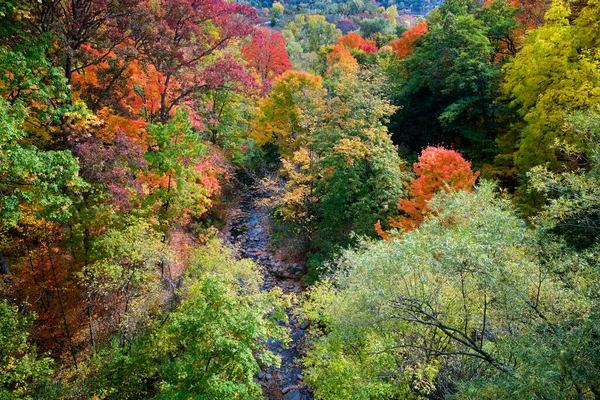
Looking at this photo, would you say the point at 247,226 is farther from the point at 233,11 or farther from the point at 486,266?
the point at 486,266

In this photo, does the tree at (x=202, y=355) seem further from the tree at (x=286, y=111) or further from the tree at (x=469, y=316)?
the tree at (x=286, y=111)

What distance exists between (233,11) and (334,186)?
10.4 meters

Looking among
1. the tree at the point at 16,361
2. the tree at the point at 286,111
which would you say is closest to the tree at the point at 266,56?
the tree at the point at 286,111

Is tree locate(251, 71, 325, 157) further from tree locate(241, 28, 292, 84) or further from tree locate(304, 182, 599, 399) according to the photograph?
tree locate(304, 182, 599, 399)

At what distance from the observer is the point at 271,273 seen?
73.6 feet

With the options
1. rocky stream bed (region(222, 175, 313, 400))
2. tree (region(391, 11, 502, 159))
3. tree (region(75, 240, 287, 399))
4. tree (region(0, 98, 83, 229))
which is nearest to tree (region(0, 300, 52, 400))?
tree (region(75, 240, 287, 399))

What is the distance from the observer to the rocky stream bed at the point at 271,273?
1488 cm

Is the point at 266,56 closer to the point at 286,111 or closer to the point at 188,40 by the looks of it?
the point at 286,111

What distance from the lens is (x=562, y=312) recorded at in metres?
6.88

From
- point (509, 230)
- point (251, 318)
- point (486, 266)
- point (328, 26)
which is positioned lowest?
point (251, 318)

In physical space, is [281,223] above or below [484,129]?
below

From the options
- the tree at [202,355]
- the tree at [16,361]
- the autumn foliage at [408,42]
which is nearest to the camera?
the tree at [202,355]

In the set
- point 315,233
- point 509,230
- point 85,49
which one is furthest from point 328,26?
point 509,230

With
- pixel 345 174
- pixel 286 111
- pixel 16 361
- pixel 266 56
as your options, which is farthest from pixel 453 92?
pixel 16 361
